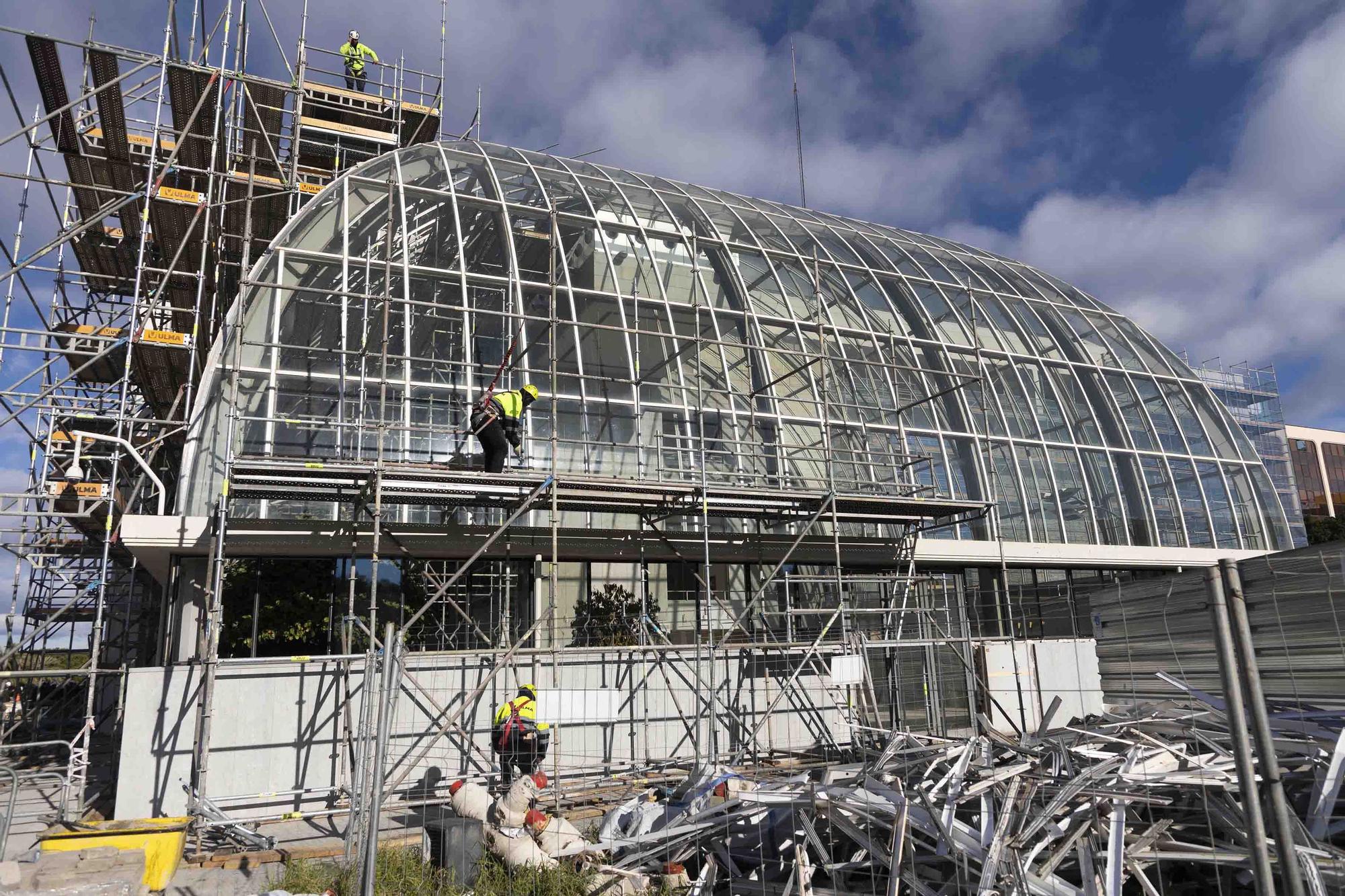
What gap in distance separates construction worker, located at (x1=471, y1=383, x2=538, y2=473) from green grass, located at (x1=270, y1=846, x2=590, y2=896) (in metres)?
6.23

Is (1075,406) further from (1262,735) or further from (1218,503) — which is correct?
(1262,735)

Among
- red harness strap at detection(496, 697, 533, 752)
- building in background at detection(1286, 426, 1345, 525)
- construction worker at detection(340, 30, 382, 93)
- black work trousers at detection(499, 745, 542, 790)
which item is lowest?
black work trousers at detection(499, 745, 542, 790)

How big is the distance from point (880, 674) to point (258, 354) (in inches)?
559

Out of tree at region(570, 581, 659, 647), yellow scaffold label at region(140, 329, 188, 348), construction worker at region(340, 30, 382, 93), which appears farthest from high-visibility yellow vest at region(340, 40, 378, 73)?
tree at region(570, 581, 659, 647)

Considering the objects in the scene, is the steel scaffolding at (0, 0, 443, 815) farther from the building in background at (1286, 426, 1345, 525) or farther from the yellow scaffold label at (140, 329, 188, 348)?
the building in background at (1286, 426, 1345, 525)

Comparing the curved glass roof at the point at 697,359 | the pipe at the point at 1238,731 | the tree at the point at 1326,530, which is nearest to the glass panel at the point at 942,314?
the curved glass roof at the point at 697,359

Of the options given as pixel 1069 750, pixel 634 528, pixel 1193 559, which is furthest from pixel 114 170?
pixel 1193 559

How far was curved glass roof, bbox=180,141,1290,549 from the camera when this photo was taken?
1706cm

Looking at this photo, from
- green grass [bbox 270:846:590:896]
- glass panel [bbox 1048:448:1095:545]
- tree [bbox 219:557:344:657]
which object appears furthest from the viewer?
glass panel [bbox 1048:448:1095:545]

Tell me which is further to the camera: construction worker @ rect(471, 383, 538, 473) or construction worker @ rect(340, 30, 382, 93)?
construction worker @ rect(340, 30, 382, 93)

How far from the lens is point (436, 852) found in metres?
10.9

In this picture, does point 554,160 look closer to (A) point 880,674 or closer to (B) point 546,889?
(A) point 880,674

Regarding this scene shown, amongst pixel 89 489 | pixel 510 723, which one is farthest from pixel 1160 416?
pixel 89 489

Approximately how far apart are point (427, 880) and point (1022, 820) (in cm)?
633
